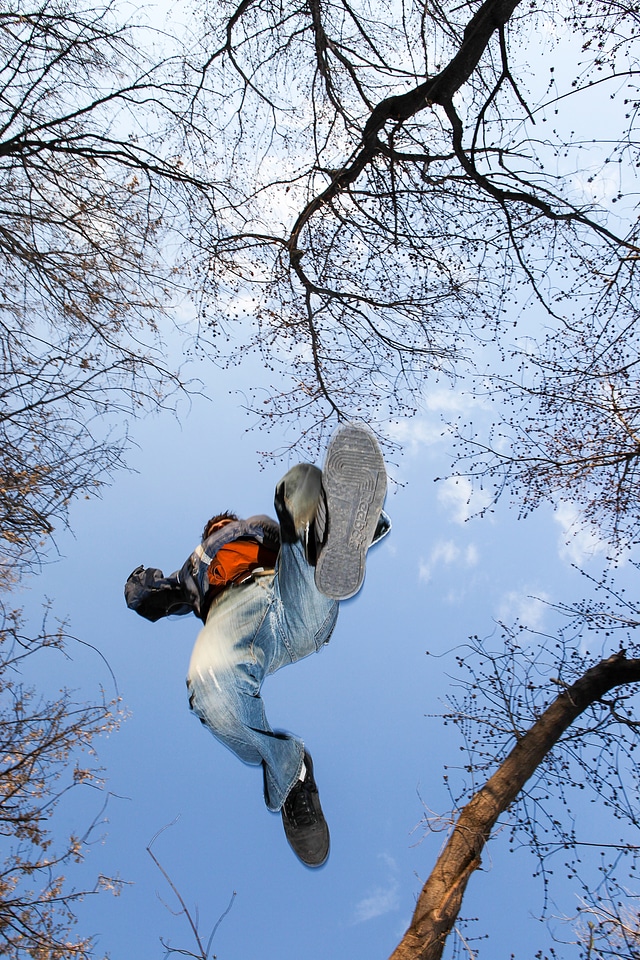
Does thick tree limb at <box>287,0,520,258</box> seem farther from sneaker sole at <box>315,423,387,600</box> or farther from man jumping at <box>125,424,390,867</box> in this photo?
sneaker sole at <box>315,423,387,600</box>

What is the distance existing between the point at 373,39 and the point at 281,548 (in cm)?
476

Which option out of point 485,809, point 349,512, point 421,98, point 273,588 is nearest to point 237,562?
point 273,588

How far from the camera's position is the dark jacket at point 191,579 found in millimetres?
3311

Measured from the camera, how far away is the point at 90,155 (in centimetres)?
521

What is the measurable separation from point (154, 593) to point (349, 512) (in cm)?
117

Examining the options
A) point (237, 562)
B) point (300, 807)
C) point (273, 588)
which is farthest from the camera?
point (300, 807)

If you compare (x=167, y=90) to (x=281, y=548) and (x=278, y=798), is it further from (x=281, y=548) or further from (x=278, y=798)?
(x=278, y=798)

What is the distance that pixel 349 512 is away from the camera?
9.64 ft

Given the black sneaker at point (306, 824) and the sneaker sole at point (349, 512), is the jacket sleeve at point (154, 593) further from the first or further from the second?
the black sneaker at point (306, 824)

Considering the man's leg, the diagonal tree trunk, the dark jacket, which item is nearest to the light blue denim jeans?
the man's leg

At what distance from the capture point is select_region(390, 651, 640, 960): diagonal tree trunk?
11.8ft

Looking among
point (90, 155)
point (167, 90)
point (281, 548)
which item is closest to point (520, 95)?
point (167, 90)

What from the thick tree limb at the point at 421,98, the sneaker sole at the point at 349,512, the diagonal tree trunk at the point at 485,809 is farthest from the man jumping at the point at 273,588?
the thick tree limb at the point at 421,98

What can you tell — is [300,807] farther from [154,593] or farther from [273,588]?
[154,593]
